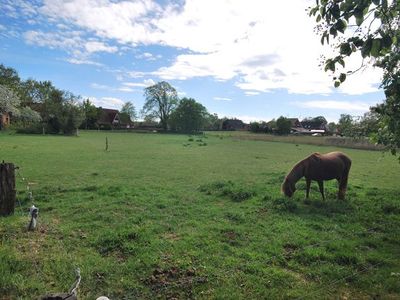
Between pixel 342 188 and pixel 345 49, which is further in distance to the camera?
pixel 342 188

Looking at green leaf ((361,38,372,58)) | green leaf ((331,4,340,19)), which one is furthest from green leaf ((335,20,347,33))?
green leaf ((361,38,372,58))

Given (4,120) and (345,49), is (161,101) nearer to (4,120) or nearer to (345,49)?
(4,120)

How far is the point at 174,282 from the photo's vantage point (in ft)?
18.0

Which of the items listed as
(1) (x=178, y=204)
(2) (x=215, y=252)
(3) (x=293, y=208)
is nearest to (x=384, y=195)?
(3) (x=293, y=208)

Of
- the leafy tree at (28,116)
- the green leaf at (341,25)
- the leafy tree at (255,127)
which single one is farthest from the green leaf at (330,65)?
the leafy tree at (255,127)

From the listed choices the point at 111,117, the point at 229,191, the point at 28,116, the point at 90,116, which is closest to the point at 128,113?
the point at 111,117

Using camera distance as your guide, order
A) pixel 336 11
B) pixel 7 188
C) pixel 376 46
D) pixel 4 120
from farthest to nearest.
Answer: pixel 4 120
pixel 7 188
pixel 336 11
pixel 376 46

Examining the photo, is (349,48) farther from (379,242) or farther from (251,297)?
(379,242)

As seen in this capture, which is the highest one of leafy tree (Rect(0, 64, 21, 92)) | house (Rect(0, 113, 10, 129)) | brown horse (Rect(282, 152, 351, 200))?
leafy tree (Rect(0, 64, 21, 92))

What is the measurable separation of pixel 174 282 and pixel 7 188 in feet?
16.9

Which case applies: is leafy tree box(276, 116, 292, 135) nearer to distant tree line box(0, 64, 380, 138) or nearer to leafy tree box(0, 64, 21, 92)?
distant tree line box(0, 64, 380, 138)

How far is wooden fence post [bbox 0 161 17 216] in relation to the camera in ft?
25.7

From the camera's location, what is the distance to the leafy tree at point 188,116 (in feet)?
344

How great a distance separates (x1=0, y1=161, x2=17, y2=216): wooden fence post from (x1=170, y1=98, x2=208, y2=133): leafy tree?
96564mm
